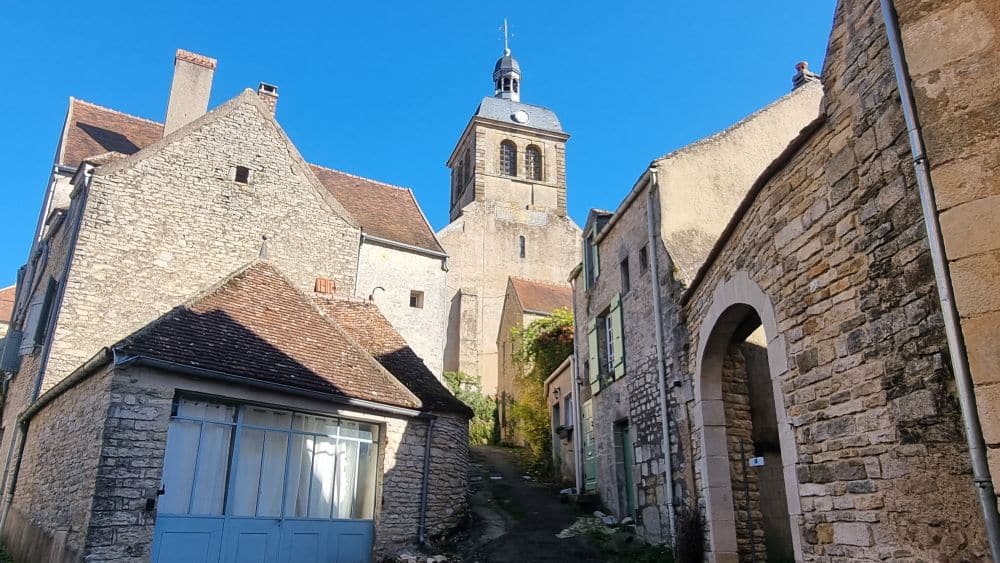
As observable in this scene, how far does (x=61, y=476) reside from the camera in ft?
28.3

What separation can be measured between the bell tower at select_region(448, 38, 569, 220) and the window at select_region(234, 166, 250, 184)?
54.5 ft

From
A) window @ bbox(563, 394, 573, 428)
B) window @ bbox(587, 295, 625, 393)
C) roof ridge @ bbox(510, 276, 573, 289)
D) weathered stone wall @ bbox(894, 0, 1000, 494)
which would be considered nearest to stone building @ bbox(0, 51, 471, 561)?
window @ bbox(587, 295, 625, 393)

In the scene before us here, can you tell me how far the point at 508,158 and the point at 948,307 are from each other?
30.2m

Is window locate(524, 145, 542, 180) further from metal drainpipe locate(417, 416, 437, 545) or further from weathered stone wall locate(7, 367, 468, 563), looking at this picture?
metal drainpipe locate(417, 416, 437, 545)

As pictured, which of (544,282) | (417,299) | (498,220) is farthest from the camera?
(498,220)

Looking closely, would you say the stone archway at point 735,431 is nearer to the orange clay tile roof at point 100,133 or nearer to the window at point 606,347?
the window at point 606,347

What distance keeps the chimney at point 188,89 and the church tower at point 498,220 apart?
12810 millimetres

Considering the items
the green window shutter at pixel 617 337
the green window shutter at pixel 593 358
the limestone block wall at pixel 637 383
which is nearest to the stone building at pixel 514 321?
the green window shutter at pixel 593 358

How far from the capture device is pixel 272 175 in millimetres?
14508

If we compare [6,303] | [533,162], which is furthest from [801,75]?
[6,303]

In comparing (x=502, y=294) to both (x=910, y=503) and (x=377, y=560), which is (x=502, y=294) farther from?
(x=910, y=503)

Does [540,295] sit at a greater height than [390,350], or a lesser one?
greater

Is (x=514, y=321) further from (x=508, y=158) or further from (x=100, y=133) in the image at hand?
(x=100, y=133)

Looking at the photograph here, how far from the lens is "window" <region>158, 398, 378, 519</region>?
804cm
